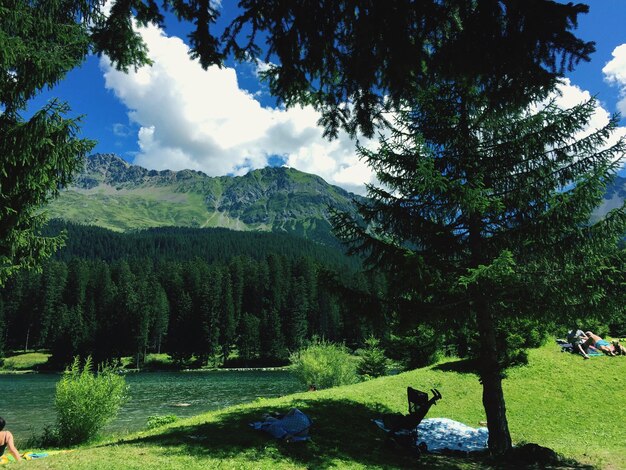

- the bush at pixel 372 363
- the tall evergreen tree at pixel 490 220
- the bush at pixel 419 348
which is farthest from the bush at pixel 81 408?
the bush at pixel 372 363

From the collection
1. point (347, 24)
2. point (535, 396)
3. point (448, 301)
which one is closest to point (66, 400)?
point (448, 301)

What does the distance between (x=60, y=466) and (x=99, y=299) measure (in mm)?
114862

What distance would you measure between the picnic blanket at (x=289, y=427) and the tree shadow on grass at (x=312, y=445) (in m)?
0.19

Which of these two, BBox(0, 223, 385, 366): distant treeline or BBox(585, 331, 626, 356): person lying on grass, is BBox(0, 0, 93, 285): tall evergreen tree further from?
BBox(0, 223, 385, 366): distant treeline

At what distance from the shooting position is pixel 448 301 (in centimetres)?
1314

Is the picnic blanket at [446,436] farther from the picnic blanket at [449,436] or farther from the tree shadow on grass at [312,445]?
the tree shadow on grass at [312,445]

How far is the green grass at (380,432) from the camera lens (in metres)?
9.33

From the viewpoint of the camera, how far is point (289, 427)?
11.4 m

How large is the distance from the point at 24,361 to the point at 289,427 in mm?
97145

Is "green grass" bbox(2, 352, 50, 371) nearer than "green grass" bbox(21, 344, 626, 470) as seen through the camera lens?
No

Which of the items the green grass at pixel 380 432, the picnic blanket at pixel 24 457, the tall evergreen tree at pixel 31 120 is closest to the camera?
the tall evergreen tree at pixel 31 120

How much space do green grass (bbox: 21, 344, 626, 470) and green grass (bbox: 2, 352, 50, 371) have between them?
278 feet

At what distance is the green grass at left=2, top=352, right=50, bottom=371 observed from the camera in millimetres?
79863

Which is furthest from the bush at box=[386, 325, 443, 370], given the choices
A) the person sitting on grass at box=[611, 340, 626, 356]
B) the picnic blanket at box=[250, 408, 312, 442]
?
the picnic blanket at box=[250, 408, 312, 442]
